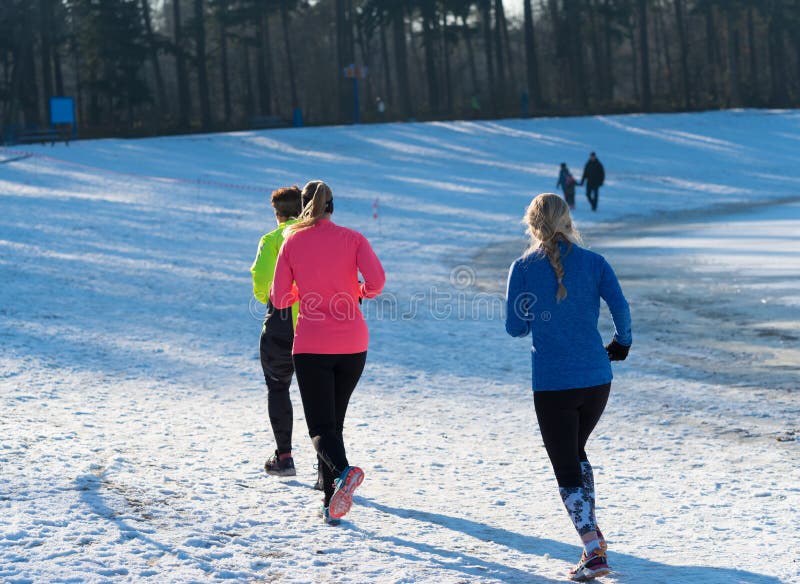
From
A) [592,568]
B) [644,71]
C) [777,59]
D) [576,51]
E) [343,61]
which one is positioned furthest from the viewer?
[777,59]

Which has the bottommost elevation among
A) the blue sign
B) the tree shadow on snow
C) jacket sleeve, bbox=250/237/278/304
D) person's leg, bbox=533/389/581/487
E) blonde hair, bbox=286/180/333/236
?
the tree shadow on snow

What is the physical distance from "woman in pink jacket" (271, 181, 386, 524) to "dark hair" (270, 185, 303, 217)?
0.78 metres

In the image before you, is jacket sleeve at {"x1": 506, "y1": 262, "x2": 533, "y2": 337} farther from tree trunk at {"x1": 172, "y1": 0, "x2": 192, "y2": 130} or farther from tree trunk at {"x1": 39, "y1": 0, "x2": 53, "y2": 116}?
tree trunk at {"x1": 39, "y1": 0, "x2": 53, "y2": 116}

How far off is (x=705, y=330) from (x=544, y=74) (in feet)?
265

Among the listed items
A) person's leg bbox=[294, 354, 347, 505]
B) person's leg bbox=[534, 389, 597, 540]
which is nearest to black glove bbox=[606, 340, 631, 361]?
person's leg bbox=[534, 389, 597, 540]

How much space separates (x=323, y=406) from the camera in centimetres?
568

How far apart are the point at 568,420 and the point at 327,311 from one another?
137 cm

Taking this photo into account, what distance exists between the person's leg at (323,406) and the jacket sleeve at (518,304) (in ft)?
3.51

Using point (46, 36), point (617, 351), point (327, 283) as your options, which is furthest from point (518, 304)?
point (46, 36)

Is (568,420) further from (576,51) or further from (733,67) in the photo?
(733,67)

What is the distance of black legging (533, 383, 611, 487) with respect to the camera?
4.91m

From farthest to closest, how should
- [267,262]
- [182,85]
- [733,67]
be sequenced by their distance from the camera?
[733,67]
[182,85]
[267,262]

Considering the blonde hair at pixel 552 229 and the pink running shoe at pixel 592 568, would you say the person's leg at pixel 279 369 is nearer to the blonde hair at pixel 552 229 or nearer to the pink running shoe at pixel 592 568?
the blonde hair at pixel 552 229

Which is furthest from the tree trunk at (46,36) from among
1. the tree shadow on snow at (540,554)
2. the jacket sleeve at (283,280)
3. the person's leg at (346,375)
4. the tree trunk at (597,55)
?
the tree shadow on snow at (540,554)
